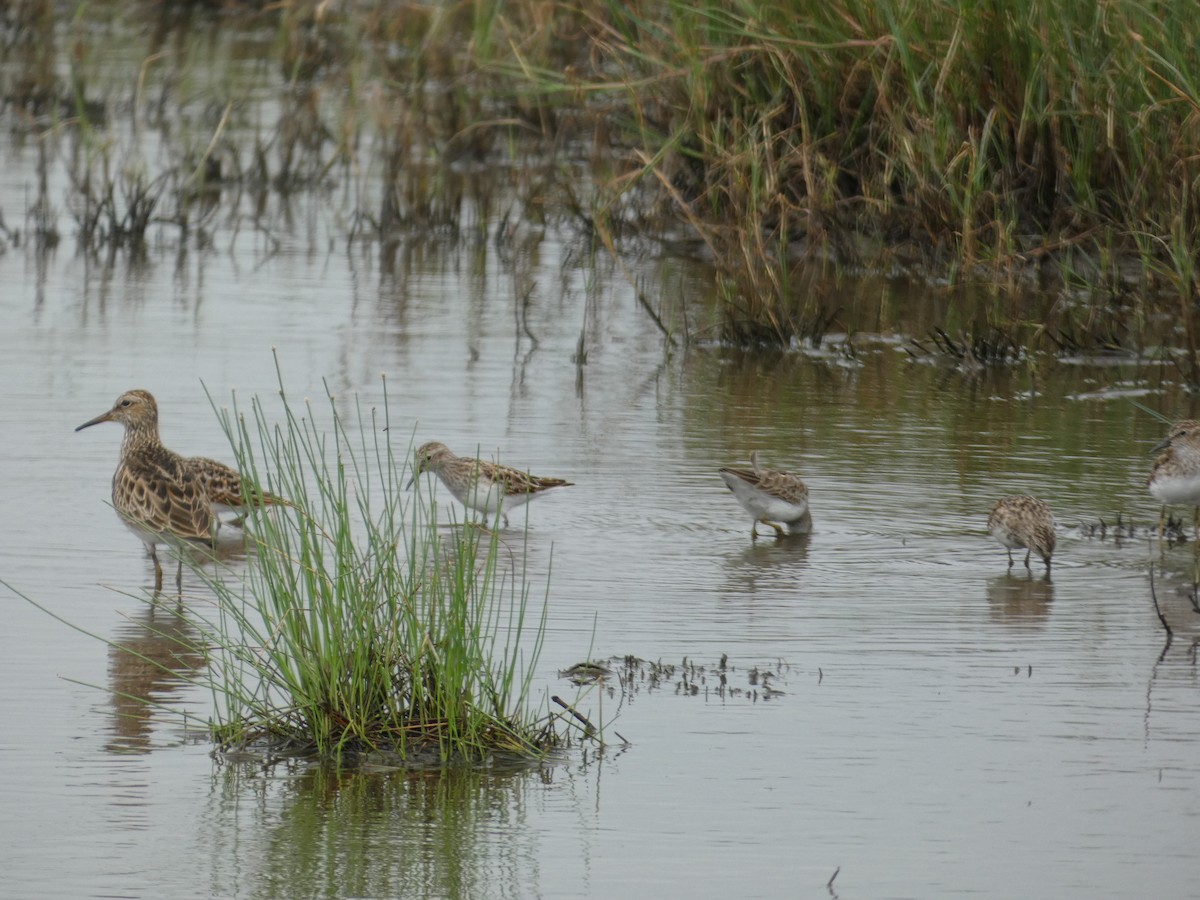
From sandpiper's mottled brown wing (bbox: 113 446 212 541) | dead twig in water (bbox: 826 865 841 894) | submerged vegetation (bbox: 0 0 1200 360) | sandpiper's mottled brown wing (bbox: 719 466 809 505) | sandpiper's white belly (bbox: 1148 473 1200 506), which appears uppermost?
submerged vegetation (bbox: 0 0 1200 360)

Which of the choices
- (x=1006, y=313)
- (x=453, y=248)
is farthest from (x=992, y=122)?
(x=453, y=248)

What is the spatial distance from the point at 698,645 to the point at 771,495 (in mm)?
1688

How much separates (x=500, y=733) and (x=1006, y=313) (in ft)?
27.0

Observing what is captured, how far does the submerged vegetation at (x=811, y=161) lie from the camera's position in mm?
13289

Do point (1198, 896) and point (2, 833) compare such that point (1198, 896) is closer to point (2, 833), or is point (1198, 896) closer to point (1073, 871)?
point (1073, 871)

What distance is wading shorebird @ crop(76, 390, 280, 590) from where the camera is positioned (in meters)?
8.27

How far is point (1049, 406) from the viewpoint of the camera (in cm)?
1183

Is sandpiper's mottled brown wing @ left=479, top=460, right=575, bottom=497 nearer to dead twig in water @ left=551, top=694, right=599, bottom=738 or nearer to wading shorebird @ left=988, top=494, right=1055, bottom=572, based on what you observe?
wading shorebird @ left=988, top=494, right=1055, bottom=572

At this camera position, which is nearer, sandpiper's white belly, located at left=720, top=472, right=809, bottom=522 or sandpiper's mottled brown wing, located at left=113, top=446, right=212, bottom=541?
sandpiper's mottled brown wing, located at left=113, top=446, right=212, bottom=541

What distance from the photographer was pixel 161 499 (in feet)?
27.4

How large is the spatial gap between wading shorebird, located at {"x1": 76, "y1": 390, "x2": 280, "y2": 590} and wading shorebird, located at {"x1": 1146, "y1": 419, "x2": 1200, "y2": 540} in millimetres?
3652

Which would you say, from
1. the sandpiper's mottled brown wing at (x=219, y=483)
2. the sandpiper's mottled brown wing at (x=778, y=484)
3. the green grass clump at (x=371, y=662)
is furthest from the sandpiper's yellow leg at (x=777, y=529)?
the green grass clump at (x=371, y=662)

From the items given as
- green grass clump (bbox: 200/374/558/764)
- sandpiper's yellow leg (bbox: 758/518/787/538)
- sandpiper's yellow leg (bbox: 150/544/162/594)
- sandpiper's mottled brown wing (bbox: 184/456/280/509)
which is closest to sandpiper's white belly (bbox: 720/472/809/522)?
sandpiper's yellow leg (bbox: 758/518/787/538)

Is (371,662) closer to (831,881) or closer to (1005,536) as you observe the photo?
(831,881)
